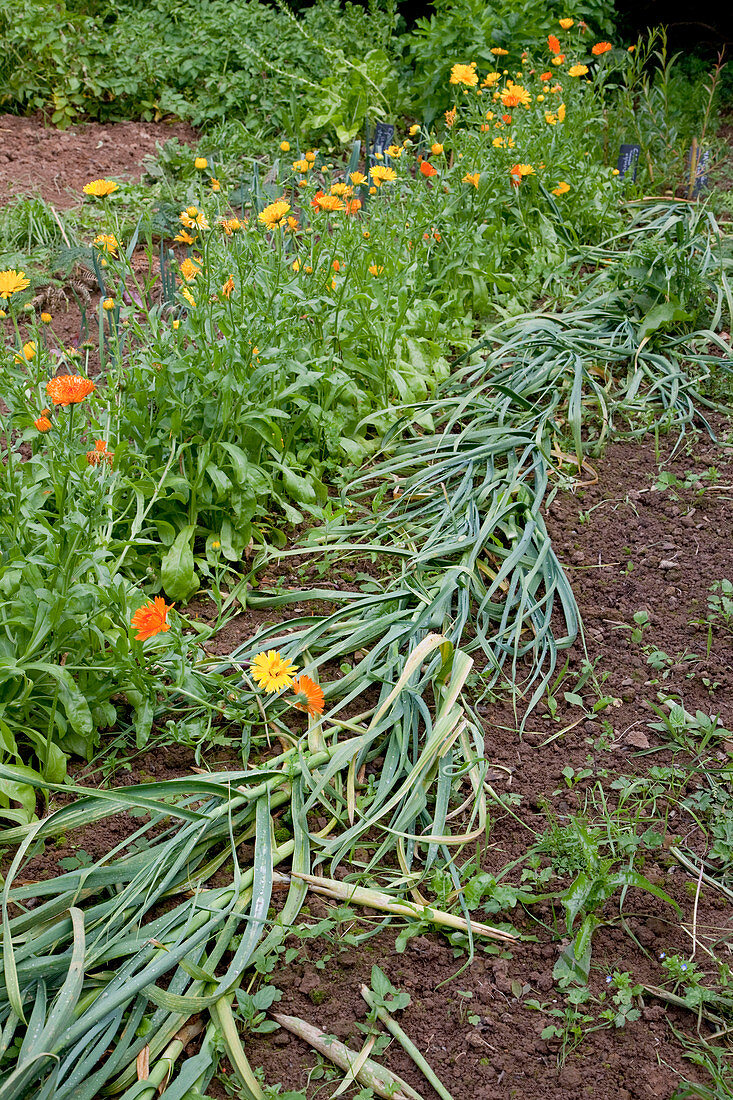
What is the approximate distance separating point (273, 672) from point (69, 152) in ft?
14.2

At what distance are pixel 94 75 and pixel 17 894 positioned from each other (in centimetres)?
530

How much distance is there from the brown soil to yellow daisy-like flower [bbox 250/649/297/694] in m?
3.51

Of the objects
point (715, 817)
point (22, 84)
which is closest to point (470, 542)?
point (715, 817)

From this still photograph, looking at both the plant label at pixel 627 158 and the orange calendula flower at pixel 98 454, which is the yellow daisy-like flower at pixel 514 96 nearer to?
the plant label at pixel 627 158

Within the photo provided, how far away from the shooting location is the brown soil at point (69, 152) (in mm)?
4555

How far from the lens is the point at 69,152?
4949 millimetres

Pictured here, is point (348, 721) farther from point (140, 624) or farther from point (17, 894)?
point (17, 894)

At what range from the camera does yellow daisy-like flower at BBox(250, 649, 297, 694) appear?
173 cm

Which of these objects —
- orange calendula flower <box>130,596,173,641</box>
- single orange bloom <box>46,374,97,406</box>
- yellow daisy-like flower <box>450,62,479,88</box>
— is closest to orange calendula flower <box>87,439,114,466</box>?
single orange bloom <box>46,374,97,406</box>

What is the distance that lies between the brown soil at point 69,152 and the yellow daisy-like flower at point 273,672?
11.5 ft

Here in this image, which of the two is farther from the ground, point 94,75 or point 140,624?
point 94,75

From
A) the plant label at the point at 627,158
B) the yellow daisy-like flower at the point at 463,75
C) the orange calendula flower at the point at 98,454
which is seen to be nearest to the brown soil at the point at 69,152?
the yellow daisy-like flower at the point at 463,75

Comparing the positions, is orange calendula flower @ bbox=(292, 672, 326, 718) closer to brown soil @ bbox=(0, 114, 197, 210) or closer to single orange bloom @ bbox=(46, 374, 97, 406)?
single orange bloom @ bbox=(46, 374, 97, 406)

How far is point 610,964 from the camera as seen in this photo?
1463 mm
